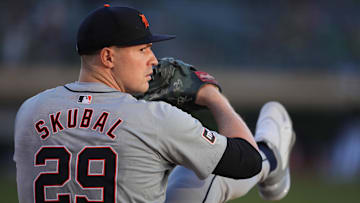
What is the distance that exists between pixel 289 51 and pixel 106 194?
9.73 m

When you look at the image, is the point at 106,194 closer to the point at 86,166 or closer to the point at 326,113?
the point at 86,166

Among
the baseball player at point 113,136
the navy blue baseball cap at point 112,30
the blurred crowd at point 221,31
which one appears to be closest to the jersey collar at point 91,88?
the baseball player at point 113,136

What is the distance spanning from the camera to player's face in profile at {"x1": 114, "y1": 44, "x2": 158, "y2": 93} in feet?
7.93

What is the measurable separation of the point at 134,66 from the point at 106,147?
14.0 inches

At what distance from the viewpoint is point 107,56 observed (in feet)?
7.93

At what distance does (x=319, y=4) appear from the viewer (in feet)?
41.0

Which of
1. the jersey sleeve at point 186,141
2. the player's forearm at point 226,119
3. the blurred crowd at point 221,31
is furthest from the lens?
the blurred crowd at point 221,31

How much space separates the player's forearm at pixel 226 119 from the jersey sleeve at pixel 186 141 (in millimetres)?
152

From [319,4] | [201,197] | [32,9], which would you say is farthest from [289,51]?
[201,197]

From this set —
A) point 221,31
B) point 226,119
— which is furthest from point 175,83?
point 221,31

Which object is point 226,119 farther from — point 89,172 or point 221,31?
point 221,31

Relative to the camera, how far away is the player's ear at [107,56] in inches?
94.5

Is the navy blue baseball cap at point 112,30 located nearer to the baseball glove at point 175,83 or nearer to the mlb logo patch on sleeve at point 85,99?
the mlb logo patch on sleeve at point 85,99

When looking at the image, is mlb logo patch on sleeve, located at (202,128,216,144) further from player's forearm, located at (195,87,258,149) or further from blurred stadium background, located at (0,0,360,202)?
blurred stadium background, located at (0,0,360,202)
